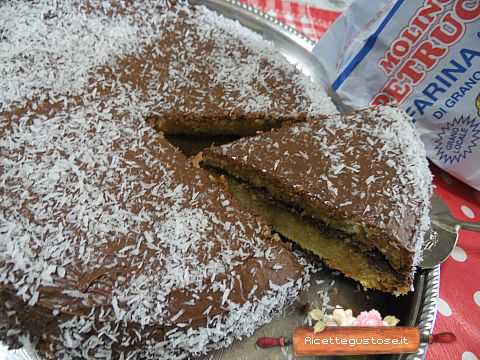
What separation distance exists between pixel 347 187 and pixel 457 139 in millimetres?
966

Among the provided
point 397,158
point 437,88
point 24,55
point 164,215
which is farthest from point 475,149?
point 24,55

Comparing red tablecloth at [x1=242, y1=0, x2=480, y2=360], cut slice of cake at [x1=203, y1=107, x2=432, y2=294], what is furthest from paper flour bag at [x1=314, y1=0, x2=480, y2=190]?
cut slice of cake at [x1=203, y1=107, x2=432, y2=294]

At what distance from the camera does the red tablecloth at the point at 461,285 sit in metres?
2.22

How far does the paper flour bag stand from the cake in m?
0.47

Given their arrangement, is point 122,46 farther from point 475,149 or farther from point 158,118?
point 475,149

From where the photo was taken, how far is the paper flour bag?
238 cm

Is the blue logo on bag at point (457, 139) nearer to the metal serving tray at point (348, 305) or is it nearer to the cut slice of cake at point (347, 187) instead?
the cut slice of cake at point (347, 187)

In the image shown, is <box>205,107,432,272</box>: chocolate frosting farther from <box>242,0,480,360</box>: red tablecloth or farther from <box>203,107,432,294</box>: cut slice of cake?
<box>242,0,480,360</box>: red tablecloth

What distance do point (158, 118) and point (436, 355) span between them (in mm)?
1571

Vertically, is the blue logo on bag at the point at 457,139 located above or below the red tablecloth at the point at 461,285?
above

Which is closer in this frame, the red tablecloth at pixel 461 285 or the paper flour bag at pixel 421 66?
the red tablecloth at pixel 461 285

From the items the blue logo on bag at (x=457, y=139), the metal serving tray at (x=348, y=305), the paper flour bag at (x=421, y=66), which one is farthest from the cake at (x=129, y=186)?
the blue logo on bag at (x=457, y=139)

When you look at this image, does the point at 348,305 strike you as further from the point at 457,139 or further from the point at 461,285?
the point at 457,139

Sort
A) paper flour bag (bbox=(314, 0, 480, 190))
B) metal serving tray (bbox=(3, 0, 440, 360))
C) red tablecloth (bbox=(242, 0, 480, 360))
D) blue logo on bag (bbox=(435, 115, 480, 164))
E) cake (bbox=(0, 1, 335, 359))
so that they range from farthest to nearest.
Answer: blue logo on bag (bbox=(435, 115, 480, 164))
paper flour bag (bbox=(314, 0, 480, 190))
red tablecloth (bbox=(242, 0, 480, 360))
metal serving tray (bbox=(3, 0, 440, 360))
cake (bbox=(0, 1, 335, 359))
